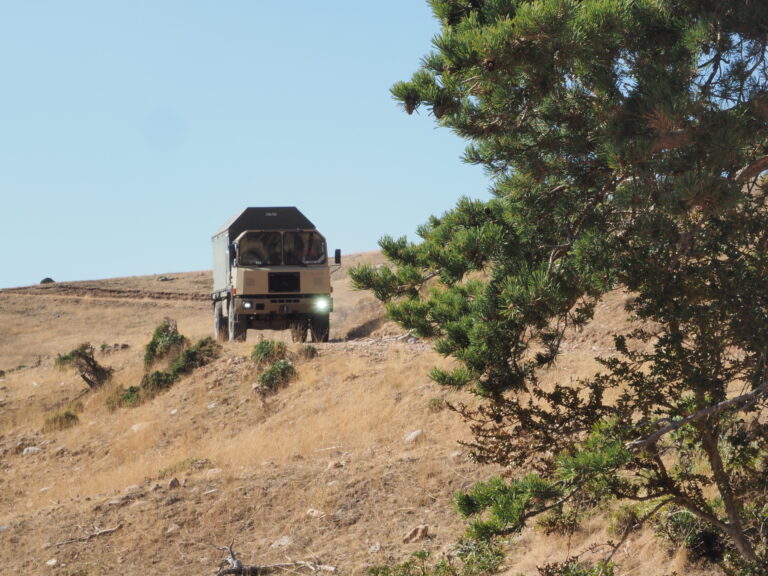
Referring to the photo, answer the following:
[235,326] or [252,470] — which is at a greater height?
[235,326]

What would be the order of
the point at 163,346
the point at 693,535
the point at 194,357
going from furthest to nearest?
the point at 163,346 < the point at 194,357 < the point at 693,535

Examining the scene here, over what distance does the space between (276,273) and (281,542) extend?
12.0 meters

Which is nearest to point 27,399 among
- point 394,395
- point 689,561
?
point 394,395

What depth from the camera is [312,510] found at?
954 centimetres

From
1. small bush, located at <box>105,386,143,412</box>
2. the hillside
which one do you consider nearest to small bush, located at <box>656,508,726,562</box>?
the hillside

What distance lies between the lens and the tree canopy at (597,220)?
176 inches

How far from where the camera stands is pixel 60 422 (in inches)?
720

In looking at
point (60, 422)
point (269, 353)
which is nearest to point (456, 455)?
point (269, 353)

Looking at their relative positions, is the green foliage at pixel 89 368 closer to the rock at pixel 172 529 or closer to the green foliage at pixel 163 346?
the green foliage at pixel 163 346

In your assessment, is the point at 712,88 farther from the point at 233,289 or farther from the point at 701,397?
the point at 233,289

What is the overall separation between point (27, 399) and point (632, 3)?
1937 centimetres

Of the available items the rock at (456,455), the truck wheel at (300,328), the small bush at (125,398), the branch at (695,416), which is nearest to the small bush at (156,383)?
the small bush at (125,398)

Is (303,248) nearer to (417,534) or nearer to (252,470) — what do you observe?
(252,470)

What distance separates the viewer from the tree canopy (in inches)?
176
